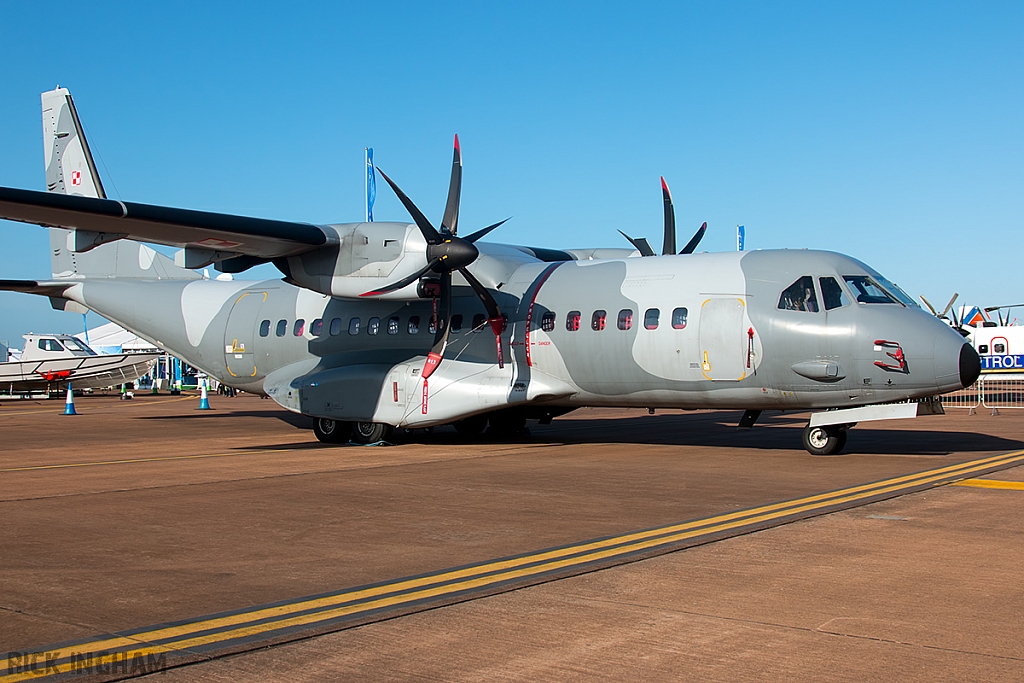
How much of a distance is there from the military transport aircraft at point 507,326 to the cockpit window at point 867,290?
0.08 feet

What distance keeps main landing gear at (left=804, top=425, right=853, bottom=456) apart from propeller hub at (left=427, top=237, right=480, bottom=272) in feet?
20.9

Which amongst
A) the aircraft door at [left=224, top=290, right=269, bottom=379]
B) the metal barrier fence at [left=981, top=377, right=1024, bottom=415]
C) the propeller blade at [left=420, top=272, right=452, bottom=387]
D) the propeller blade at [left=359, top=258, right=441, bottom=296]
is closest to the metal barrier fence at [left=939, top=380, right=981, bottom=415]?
the metal barrier fence at [left=981, top=377, right=1024, bottom=415]

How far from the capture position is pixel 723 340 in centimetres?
1497

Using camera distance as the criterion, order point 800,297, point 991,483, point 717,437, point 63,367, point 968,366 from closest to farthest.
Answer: point 991,483
point 968,366
point 800,297
point 717,437
point 63,367

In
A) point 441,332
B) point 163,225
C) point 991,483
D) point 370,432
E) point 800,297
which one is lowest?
point 991,483

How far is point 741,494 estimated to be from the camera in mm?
10617

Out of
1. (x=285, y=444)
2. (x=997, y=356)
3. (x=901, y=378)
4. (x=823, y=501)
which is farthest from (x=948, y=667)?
(x=997, y=356)

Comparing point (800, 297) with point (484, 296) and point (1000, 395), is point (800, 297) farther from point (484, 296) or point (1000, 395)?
point (1000, 395)

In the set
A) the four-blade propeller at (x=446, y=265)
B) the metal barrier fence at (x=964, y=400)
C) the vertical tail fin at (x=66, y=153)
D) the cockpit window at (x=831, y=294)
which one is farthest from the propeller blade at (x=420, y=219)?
the metal barrier fence at (x=964, y=400)

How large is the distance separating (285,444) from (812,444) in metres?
9.81

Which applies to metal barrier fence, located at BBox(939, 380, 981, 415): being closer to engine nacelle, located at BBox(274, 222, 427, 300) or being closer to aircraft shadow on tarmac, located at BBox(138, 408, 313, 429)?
engine nacelle, located at BBox(274, 222, 427, 300)

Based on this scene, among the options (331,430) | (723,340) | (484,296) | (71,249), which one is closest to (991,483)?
(723,340)

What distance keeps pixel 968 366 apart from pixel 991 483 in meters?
2.57

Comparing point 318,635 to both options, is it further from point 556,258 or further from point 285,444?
point 556,258
